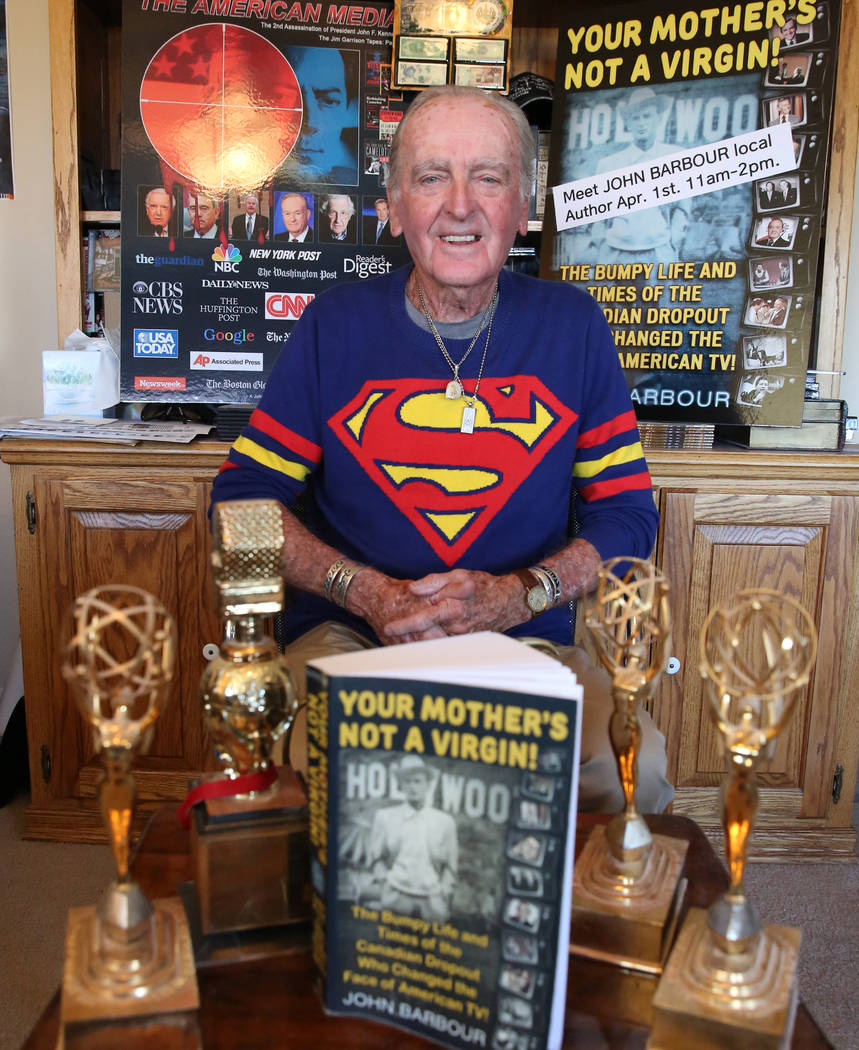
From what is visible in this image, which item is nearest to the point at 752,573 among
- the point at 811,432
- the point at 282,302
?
the point at 811,432

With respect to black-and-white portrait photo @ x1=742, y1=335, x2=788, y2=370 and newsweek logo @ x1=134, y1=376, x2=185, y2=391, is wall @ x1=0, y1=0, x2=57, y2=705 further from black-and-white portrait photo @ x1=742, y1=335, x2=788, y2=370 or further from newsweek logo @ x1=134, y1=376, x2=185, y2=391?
black-and-white portrait photo @ x1=742, y1=335, x2=788, y2=370

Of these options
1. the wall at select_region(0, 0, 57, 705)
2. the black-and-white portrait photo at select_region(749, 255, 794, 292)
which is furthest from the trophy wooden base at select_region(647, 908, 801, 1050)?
the wall at select_region(0, 0, 57, 705)

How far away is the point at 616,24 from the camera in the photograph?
84.0 inches

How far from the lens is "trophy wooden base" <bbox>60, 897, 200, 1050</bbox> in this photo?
665 mm

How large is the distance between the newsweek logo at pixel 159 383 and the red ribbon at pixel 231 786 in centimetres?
154

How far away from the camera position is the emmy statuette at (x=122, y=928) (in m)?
0.67

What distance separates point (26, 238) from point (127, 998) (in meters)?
2.28

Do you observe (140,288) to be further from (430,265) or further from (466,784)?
(466,784)

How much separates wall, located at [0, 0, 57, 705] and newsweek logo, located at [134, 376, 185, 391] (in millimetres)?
490

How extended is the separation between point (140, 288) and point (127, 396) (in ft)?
0.81

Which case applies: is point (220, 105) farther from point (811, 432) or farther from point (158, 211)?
point (811, 432)

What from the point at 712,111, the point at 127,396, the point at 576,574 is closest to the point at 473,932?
the point at 576,574

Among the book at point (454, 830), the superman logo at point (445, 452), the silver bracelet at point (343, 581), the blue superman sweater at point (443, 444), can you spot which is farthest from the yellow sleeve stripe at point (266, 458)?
the book at point (454, 830)

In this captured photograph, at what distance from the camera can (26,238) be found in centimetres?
250
